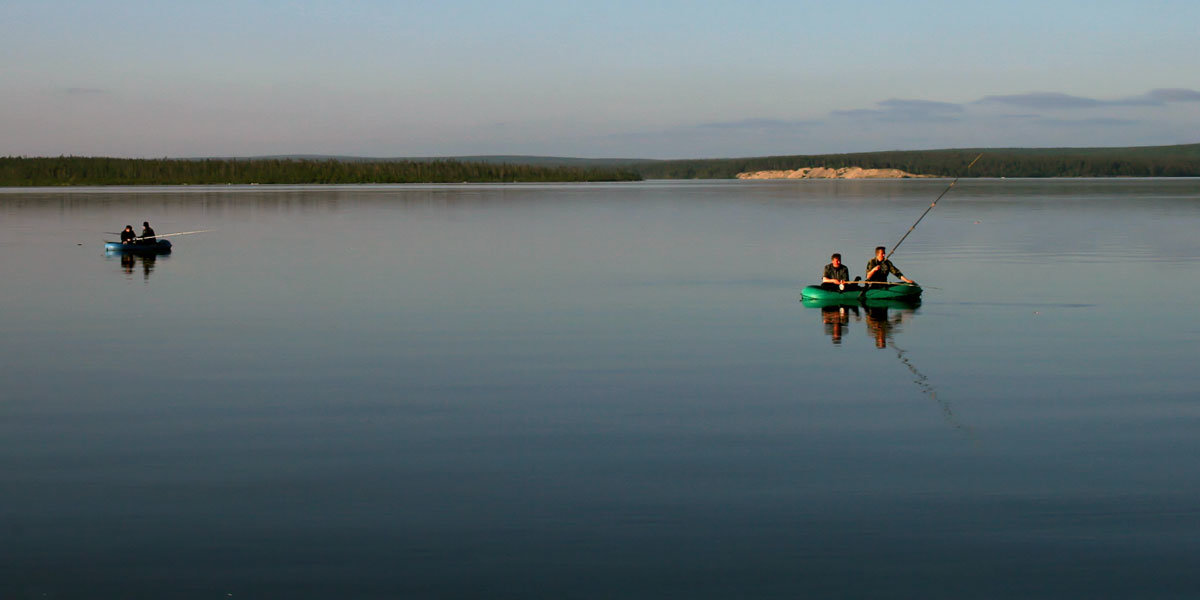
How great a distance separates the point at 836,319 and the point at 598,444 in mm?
11645

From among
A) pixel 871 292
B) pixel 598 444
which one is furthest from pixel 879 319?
pixel 598 444

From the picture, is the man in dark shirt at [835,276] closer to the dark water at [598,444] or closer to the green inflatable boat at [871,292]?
the green inflatable boat at [871,292]

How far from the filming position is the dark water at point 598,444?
809cm

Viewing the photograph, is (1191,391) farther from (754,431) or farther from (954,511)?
(954,511)

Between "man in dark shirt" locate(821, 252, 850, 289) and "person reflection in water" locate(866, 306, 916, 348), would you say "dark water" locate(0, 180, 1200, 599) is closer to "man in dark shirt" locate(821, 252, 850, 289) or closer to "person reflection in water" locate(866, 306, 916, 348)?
"person reflection in water" locate(866, 306, 916, 348)

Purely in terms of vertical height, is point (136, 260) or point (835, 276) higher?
point (835, 276)

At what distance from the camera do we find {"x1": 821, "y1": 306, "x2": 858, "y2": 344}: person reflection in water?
20.3 m

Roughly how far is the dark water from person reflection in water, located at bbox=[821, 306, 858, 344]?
0.51 ft

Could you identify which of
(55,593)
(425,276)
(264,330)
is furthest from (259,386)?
(425,276)

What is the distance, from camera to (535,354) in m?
17.7

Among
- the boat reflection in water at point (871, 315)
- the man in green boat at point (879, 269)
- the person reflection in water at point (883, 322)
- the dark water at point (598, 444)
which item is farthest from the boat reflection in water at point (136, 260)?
the person reflection in water at point (883, 322)

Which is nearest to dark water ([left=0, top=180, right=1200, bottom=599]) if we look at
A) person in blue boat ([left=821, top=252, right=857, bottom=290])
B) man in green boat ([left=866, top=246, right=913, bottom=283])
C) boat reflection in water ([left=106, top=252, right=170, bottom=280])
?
person in blue boat ([left=821, top=252, right=857, bottom=290])

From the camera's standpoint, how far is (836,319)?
22.4 metres

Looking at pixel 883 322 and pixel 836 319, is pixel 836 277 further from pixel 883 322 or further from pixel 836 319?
pixel 883 322
